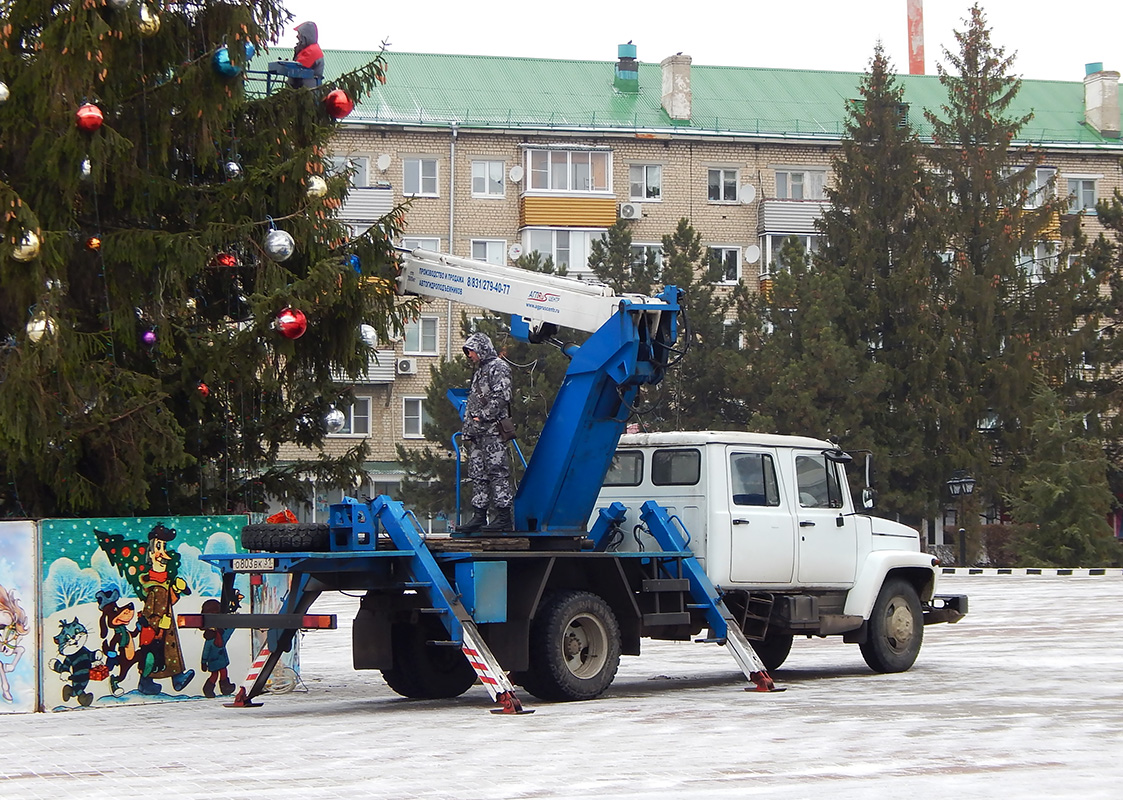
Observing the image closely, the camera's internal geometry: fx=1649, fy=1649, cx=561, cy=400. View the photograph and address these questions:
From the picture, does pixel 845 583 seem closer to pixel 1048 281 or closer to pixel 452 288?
pixel 452 288

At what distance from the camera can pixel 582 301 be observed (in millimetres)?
15305

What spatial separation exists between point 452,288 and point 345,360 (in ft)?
4.70

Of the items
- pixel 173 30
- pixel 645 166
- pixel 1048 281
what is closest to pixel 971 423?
pixel 1048 281

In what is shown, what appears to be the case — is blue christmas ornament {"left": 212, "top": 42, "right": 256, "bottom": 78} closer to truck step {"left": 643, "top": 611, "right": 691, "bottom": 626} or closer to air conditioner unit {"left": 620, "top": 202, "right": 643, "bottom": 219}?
truck step {"left": 643, "top": 611, "right": 691, "bottom": 626}

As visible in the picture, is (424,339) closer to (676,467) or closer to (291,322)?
(676,467)

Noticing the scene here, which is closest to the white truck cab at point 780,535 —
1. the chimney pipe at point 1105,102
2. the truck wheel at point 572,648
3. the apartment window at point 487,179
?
the truck wheel at point 572,648

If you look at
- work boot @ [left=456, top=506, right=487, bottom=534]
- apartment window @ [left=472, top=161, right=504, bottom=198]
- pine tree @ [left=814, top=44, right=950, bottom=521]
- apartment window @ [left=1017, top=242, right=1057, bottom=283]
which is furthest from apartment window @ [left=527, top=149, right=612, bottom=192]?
work boot @ [left=456, top=506, right=487, bottom=534]

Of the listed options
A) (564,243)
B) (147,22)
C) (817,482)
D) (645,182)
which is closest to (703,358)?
(564,243)

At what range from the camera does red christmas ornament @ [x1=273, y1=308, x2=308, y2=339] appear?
14.9 meters

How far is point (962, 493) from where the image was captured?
1843 inches

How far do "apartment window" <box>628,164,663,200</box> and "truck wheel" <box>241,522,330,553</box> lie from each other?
47.1 metres

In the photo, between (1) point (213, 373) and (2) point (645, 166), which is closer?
(1) point (213, 373)

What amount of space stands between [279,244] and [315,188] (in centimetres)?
108

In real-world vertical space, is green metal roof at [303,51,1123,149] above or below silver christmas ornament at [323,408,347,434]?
above
